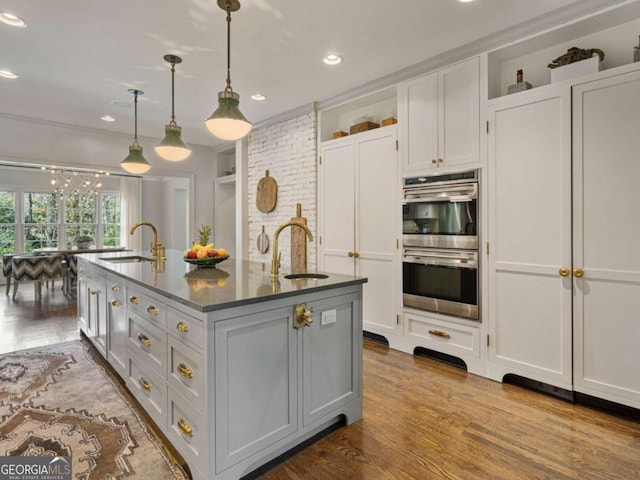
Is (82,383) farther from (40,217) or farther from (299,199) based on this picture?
(40,217)

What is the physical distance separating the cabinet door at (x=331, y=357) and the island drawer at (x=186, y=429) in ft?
1.81

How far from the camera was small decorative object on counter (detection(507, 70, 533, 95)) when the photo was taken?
2676 millimetres

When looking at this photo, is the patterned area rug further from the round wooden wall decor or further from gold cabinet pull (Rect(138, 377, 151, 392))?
the round wooden wall decor

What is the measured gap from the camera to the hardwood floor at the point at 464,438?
1.76 meters

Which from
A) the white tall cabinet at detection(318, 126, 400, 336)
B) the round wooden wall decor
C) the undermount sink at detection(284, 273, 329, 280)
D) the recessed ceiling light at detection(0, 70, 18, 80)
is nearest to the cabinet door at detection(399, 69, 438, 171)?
the white tall cabinet at detection(318, 126, 400, 336)

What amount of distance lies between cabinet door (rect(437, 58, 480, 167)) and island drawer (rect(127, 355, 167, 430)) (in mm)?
2710

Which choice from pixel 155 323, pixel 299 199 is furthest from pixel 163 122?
pixel 155 323

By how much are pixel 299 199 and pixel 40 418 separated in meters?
3.25

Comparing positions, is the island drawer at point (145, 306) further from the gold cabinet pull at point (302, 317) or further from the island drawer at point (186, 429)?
the gold cabinet pull at point (302, 317)

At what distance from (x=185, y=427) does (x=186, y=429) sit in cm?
1

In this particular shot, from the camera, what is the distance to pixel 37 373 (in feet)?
9.58

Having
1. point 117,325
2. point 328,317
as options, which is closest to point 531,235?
point 328,317

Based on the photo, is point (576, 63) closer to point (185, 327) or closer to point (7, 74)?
point (185, 327)

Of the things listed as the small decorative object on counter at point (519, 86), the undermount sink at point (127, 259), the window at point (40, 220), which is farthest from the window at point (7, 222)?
the small decorative object on counter at point (519, 86)
